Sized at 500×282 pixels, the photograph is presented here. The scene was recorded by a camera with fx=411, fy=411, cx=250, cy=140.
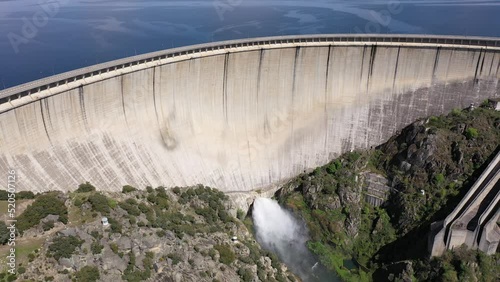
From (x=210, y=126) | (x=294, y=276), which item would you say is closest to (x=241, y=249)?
(x=294, y=276)

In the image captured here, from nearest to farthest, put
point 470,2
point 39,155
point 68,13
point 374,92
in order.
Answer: point 39,155
point 374,92
point 68,13
point 470,2

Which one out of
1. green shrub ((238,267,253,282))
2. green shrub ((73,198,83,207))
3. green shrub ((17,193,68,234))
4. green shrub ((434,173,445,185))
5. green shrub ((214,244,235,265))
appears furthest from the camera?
green shrub ((434,173,445,185))

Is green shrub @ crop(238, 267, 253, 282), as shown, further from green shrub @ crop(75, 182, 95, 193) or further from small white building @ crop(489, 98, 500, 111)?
small white building @ crop(489, 98, 500, 111)

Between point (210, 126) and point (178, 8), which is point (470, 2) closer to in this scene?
point (178, 8)

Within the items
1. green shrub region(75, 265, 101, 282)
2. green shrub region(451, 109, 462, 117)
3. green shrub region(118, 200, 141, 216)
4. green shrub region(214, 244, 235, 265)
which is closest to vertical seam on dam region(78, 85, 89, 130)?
green shrub region(118, 200, 141, 216)

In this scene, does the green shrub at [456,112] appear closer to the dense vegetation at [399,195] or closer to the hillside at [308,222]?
the dense vegetation at [399,195]

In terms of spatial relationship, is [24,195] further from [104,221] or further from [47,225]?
[104,221]

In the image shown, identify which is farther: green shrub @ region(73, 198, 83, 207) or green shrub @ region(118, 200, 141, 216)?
green shrub @ region(118, 200, 141, 216)
